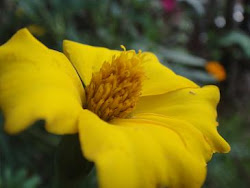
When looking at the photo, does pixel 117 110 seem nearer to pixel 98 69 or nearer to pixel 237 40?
pixel 98 69

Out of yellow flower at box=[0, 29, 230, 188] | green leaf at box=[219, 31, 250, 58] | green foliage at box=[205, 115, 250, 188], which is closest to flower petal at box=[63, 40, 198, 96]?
yellow flower at box=[0, 29, 230, 188]

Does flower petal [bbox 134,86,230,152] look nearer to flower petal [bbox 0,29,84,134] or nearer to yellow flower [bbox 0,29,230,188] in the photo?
yellow flower [bbox 0,29,230,188]

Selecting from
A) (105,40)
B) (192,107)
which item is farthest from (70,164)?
(105,40)

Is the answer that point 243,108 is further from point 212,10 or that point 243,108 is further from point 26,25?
point 26,25

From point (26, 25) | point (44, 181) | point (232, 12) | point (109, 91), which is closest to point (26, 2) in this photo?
point (26, 25)

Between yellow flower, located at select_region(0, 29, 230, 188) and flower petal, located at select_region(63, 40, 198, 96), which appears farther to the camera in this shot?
flower petal, located at select_region(63, 40, 198, 96)

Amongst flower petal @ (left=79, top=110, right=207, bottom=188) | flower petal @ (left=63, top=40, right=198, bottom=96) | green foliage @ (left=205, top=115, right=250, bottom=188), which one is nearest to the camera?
flower petal @ (left=79, top=110, right=207, bottom=188)

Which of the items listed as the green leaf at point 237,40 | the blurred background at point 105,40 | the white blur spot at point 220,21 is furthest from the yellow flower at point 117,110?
the white blur spot at point 220,21
